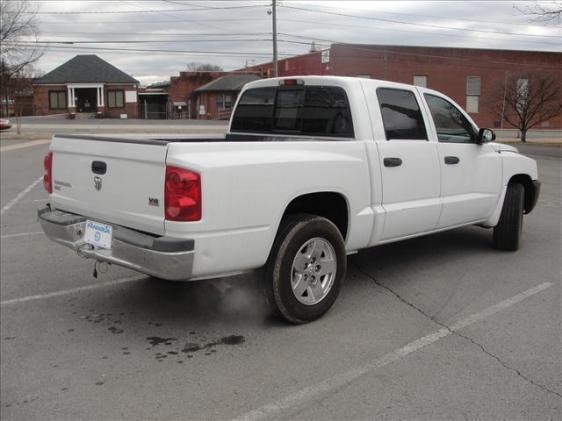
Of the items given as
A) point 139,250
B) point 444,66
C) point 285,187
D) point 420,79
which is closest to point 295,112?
point 285,187

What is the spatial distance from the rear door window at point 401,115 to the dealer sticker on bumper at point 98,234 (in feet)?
7.85

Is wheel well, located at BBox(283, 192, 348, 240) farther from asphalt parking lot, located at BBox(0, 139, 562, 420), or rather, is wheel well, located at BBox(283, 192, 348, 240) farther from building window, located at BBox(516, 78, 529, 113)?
building window, located at BBox(516, 78, 529, 113)

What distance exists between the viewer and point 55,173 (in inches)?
186

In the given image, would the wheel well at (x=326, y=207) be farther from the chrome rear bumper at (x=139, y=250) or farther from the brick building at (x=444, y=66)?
the brick building at (x=444, y=66)

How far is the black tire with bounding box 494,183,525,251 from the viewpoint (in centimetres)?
647

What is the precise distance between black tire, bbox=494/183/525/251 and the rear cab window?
2606mm

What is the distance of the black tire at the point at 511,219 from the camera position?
6.47 m

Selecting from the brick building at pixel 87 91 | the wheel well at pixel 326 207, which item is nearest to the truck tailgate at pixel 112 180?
the wheel well at pixel 326 207

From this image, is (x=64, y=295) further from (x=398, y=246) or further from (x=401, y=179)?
(x=398, y=246)

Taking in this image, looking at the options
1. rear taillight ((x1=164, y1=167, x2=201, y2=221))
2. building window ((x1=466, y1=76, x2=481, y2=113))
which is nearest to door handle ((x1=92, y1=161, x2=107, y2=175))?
rear taillight ((x1=164, y1=167, x2=201, y2=221))

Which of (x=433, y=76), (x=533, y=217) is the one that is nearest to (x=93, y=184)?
(x=533, y=217)

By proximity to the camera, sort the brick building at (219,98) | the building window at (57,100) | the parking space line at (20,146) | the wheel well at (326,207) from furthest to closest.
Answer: the building window at (57,100) < the brick building at (219,98) < the parking space line at (20,146) < the wheel well at (326,207)

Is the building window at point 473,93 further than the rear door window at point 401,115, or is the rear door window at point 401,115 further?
the building window at point 473,93

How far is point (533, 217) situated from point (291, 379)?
6644mm
